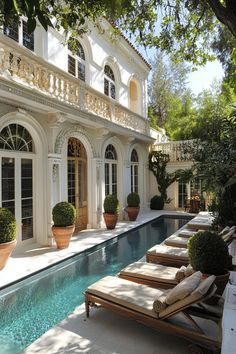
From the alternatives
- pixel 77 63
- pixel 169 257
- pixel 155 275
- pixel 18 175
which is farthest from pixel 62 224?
pixel 77 63

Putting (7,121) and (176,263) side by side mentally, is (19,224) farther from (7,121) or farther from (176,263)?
(176,263)

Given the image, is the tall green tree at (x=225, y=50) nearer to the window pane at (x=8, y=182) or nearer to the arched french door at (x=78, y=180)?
the arched french door at (x=78, y=180)

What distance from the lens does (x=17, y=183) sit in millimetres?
8070

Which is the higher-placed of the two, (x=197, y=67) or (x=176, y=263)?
(x=197, y=67)

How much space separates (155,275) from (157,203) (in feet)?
43.0

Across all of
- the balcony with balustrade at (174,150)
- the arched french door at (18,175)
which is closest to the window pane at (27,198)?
the arched french door at (18,175)

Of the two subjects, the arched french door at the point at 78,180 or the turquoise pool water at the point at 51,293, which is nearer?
the turquoise pool water at the point at 51,293

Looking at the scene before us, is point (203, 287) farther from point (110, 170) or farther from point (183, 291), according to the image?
point (110, 170)

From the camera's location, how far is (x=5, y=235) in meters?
6.09

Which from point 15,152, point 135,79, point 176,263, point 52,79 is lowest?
point 176,263

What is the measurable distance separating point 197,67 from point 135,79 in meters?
9.19

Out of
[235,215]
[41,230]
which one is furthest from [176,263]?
[41,230]

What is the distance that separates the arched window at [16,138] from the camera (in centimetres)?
772

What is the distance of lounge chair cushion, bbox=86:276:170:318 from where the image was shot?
368 cm
